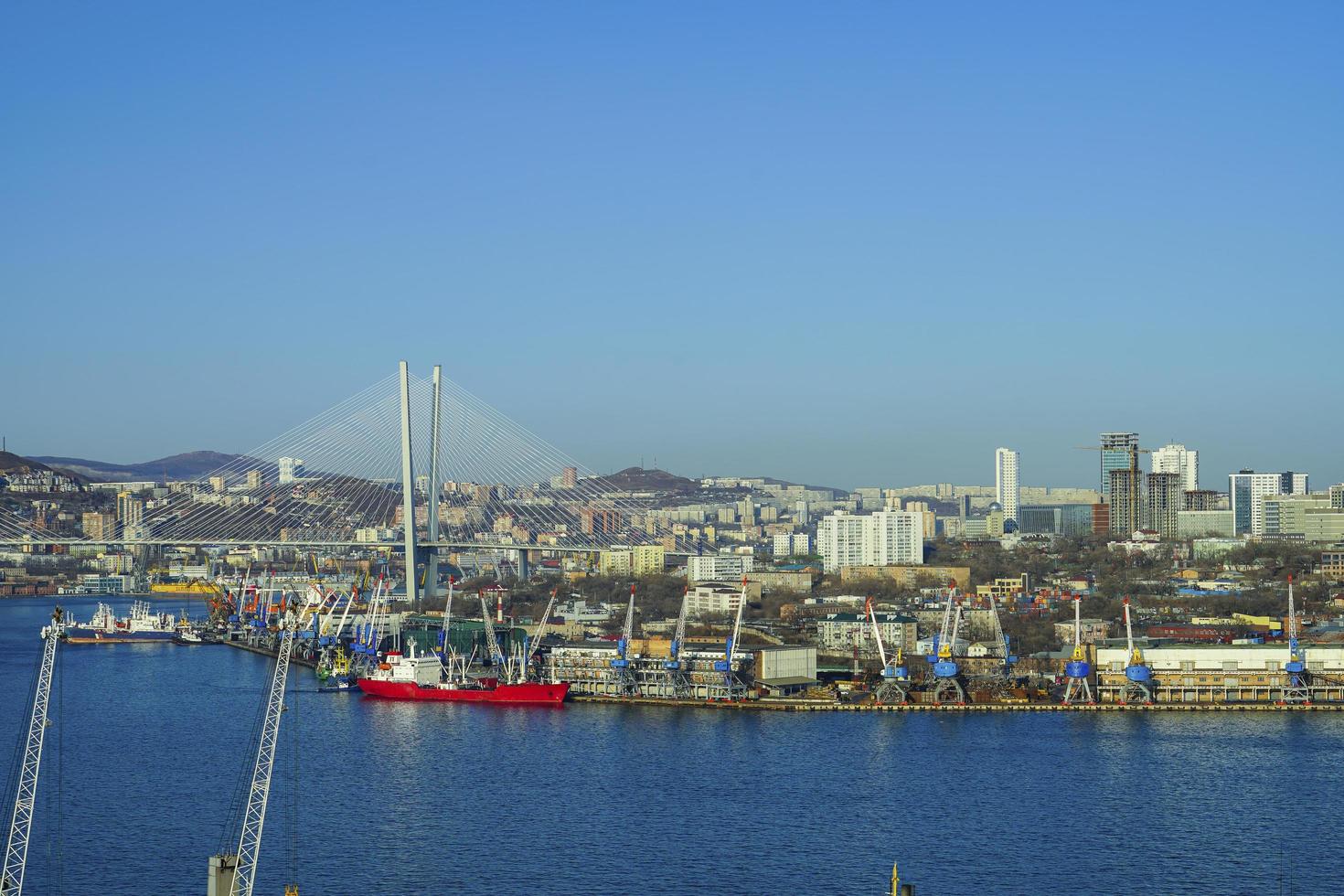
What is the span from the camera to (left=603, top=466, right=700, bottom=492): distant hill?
54344 millimetres

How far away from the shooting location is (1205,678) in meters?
14.7

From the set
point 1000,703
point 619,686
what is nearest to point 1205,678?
point 1000,703

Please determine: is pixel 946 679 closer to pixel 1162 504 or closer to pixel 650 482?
pixel 1162 504

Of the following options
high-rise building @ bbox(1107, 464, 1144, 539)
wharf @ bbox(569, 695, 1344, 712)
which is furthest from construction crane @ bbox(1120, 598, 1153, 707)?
high-rise building @ bbox(1107, 464, 1144, 539)

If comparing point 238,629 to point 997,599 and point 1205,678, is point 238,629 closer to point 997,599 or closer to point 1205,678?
point 997,599

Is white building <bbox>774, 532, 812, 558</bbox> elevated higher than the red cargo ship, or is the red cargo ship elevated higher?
white building <bbox>774, 532, 812, 558</bbox>

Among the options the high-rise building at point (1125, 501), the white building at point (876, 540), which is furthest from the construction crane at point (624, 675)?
the high-rise building at point (1125, 501)

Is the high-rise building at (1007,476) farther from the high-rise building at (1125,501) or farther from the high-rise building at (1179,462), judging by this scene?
the high-rise building at (1125,501)

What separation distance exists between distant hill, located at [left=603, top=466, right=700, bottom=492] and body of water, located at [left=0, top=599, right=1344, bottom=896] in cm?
3985

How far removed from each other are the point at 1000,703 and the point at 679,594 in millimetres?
12086

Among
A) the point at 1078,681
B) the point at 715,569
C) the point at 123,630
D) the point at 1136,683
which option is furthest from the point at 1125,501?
the point at 1136,683

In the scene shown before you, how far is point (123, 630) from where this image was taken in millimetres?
22438

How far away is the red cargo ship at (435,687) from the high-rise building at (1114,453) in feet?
93.3

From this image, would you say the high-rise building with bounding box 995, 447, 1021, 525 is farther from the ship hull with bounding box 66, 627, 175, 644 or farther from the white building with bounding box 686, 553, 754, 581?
the ship hull with bounding box 66, 627, 175, 644
